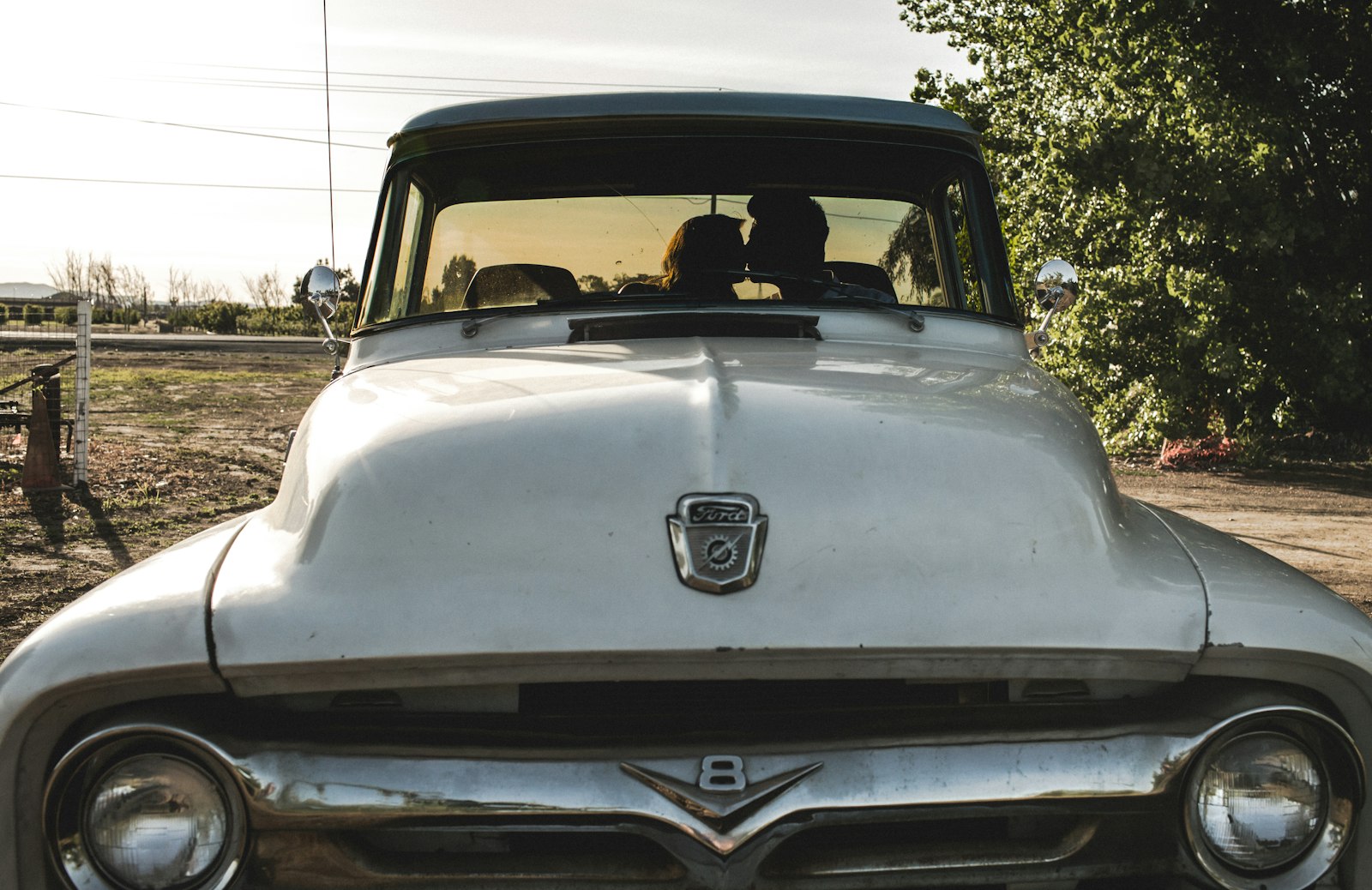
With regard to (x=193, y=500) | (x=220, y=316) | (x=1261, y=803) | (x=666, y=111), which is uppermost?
(x=220, y=316)

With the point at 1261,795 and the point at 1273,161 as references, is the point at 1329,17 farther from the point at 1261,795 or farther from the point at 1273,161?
the point at 1261,795

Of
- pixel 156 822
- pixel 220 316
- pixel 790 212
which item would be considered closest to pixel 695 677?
pixel 156 822

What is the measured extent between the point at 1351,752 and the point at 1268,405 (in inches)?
665

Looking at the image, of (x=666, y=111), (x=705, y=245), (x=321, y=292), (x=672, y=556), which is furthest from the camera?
(x=321, y=292)

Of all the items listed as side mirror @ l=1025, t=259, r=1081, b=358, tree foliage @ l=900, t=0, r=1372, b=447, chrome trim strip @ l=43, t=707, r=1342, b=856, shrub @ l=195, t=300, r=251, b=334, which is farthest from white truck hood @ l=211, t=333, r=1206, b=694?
shrub @ l=195, t=300, r=251, b=334

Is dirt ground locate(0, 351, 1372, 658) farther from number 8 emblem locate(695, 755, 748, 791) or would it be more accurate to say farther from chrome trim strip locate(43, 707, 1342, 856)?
number 8 emblem locate(695, 755, 748, 791)

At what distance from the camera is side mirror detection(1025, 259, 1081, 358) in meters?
3.51

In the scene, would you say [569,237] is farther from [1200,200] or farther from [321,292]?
[1200,200]

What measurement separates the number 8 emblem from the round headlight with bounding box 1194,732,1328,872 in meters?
0.65

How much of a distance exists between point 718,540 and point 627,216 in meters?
1.72

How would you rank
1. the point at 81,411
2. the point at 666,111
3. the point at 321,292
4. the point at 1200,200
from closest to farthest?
the point at 666,111, the point at 321,292, the point at 81,411, the point at 1200,200

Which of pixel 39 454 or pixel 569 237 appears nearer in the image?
pixel 569 237

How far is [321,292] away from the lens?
349 centimetres

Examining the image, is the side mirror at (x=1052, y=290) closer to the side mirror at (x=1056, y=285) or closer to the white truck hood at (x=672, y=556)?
the side mirror at (x=1056, y=285)
